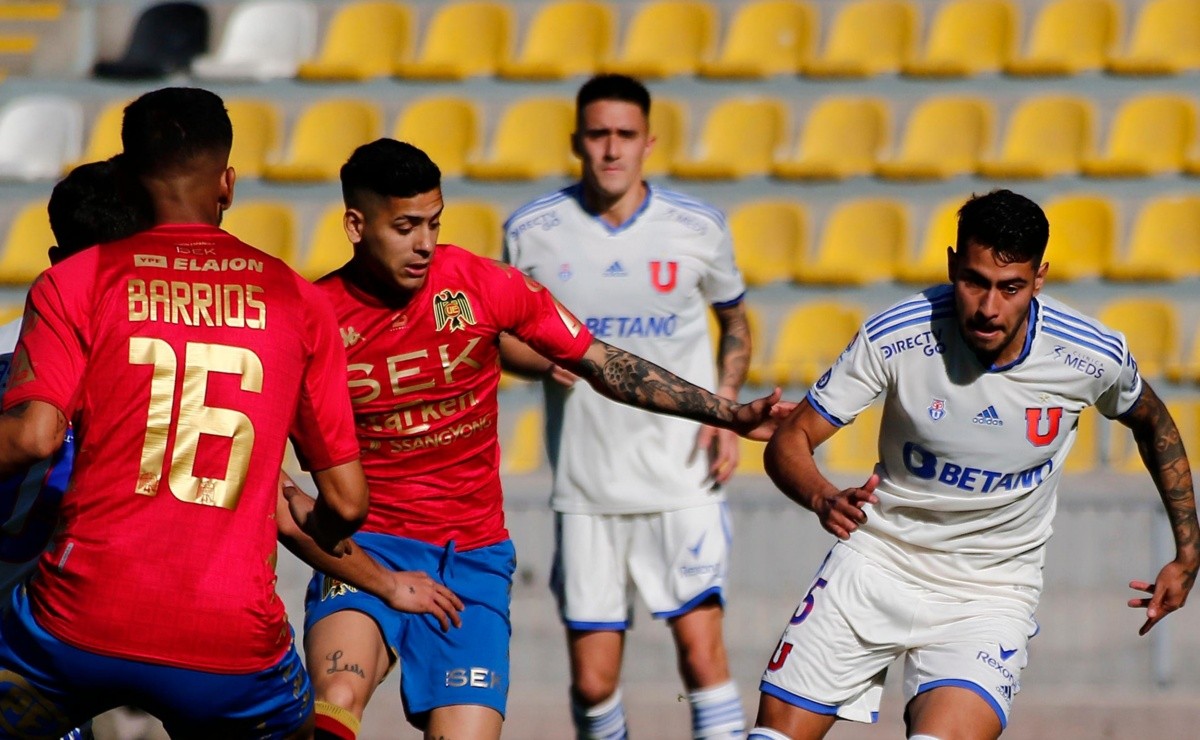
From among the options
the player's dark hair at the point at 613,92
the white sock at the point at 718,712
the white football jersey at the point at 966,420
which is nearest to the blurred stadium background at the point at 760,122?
the white sock at the point at 718,712

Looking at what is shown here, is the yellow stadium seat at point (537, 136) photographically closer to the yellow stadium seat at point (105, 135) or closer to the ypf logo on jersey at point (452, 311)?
the yellow stadium seat at point (105, 135)

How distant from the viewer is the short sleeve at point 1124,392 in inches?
205

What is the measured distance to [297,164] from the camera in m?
12.6

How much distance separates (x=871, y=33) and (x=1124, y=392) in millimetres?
7890

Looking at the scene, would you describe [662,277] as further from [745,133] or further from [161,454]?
[745,133]

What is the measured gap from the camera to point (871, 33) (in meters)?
12.7

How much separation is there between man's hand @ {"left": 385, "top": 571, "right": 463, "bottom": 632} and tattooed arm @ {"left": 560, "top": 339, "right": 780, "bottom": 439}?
820 mm

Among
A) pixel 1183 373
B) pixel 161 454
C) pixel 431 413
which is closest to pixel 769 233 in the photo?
pixel 1183 373

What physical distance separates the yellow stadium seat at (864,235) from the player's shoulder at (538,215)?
4.70 metres

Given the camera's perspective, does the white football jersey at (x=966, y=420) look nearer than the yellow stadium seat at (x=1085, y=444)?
Yes

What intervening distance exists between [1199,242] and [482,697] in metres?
7.66

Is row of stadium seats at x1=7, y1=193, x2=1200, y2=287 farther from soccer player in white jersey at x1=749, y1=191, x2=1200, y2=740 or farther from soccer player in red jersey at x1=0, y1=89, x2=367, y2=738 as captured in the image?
soccer player in red jersey at x1=0, y1=89, x2=367, y2=738

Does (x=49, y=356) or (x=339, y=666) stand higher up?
(x=49, y=356)

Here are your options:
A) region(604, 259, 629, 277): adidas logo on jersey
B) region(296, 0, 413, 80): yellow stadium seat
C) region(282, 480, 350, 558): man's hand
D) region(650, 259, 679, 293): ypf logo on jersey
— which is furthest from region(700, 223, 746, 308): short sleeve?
region(296, 0, 413, 80): yellow stadium seat
